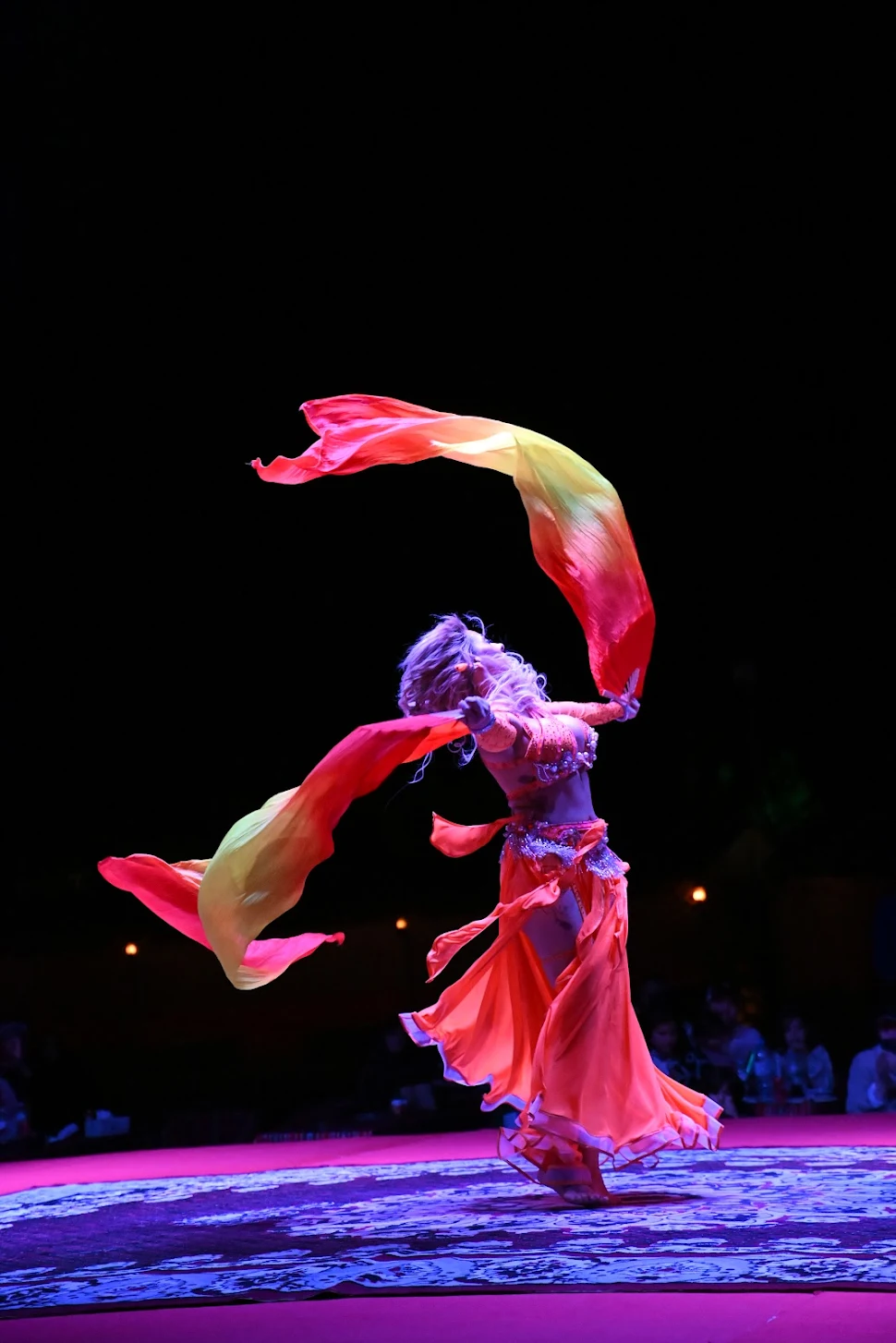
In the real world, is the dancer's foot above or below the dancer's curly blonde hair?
below

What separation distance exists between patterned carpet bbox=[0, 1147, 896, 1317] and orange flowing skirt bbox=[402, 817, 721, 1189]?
0.14 meters

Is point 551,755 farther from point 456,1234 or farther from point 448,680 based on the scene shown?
point 456,1234

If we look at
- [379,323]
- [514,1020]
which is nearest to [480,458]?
[514,1020]

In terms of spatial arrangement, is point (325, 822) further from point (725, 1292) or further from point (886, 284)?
point (886, 284)

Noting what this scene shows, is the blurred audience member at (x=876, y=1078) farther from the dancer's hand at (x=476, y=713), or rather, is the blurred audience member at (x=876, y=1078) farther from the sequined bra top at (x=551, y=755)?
the dancer's hand at (x=476, y=713)

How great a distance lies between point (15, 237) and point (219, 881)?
418 centimetres

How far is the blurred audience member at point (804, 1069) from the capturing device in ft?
19.4

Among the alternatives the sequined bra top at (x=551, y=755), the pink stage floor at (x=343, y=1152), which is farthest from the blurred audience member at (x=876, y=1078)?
the sequined bra top at (x=551, y=755)

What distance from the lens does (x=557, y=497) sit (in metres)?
3.66

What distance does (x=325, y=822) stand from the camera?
3195 mm

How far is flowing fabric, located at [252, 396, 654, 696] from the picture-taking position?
A: 3631 millimetres

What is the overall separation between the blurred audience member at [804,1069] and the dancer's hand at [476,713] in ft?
10.8

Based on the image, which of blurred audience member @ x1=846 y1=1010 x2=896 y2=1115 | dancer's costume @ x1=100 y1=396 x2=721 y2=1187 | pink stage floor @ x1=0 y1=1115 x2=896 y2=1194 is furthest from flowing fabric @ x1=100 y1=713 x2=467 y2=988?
blurred audience member @ x1=846 y1=1010 x2=896 y2=1115

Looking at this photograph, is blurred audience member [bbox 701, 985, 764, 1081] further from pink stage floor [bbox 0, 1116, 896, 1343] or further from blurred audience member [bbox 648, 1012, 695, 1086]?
pink stage floor [bbox 0, 1116, 896, 1343]
